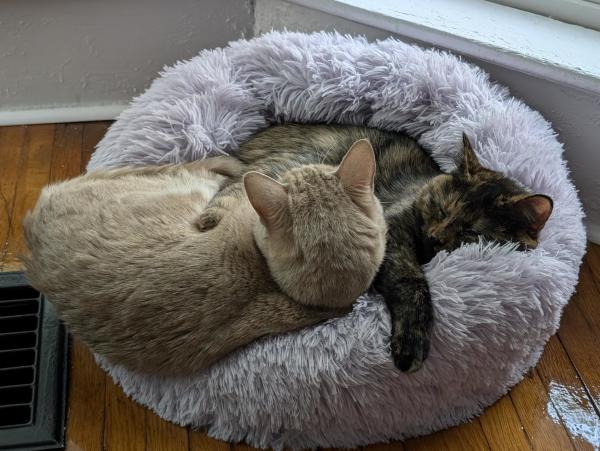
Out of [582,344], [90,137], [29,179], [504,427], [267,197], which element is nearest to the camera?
[267,197]

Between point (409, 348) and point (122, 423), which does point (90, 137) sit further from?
point (409, 348)

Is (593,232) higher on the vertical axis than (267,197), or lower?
lower

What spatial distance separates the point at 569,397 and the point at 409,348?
0.44 metres

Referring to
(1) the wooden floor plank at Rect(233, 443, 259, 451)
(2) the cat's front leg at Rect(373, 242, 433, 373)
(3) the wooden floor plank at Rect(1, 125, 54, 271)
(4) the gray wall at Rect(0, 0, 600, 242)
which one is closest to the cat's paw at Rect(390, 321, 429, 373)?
(2) the cat's front leg at Rect(373, 242, 433, 373)

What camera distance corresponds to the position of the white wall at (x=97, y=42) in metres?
1.80

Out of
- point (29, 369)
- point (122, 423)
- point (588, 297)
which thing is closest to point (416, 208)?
point (588, 297)

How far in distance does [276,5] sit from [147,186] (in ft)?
2.28

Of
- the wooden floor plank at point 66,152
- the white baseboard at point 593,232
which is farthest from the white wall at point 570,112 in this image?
the wooden floor plank at point 66,152

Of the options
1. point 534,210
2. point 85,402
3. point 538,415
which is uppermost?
point 534,210

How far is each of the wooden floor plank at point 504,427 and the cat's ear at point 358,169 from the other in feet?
1.78

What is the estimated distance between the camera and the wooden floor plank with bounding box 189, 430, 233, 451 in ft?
4.30

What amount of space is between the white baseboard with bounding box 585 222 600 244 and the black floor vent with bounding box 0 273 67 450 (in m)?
1.28

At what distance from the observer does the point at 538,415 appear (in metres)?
1.36

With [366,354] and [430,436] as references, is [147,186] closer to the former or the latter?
[366,354]
